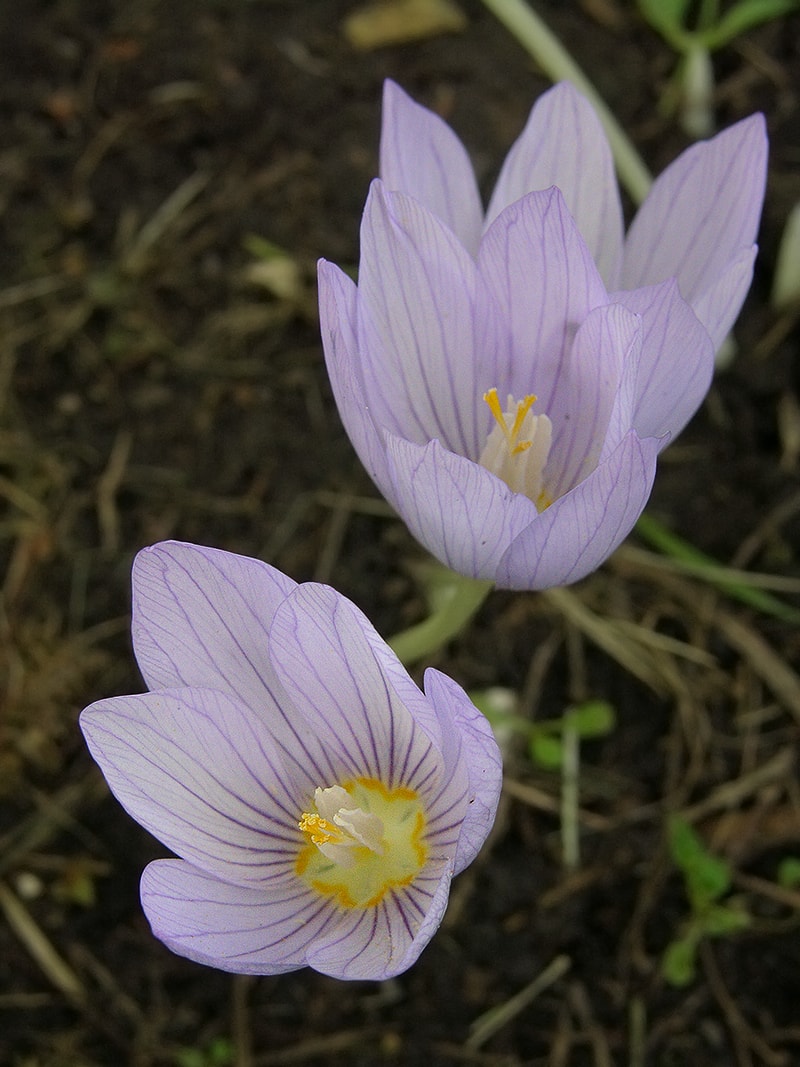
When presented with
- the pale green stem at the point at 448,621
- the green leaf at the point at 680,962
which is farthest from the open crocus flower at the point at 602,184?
the green leaf at the point at 680,962

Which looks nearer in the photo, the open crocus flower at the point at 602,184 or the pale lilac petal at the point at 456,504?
the pale lilac petal at the point at 456,504

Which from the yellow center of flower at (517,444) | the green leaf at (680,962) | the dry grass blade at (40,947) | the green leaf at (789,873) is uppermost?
the yellow center of flower at (517,444)

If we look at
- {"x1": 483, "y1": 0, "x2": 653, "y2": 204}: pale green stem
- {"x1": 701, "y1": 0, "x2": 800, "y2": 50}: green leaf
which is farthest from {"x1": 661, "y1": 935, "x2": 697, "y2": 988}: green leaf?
{"x1": 701, "y1": 0, "x2": 800, "y2": 50}: green leaf

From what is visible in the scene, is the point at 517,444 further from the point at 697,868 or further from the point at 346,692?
the point at 697,868

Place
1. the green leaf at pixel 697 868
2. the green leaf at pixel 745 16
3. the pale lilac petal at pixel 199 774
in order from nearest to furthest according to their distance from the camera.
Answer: the pale lilac petal at pixel 199 774
the green leaf at pixel 697 868
the green leaf at pixel 745 16

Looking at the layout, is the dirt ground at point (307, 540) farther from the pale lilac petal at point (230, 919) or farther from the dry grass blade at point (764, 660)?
the pale lilac petal at point (230, 919)

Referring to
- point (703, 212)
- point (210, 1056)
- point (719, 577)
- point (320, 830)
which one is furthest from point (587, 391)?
point (210, 1056)

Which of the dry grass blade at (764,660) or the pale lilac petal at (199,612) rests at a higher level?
the pale lilac petal at (199,612)
